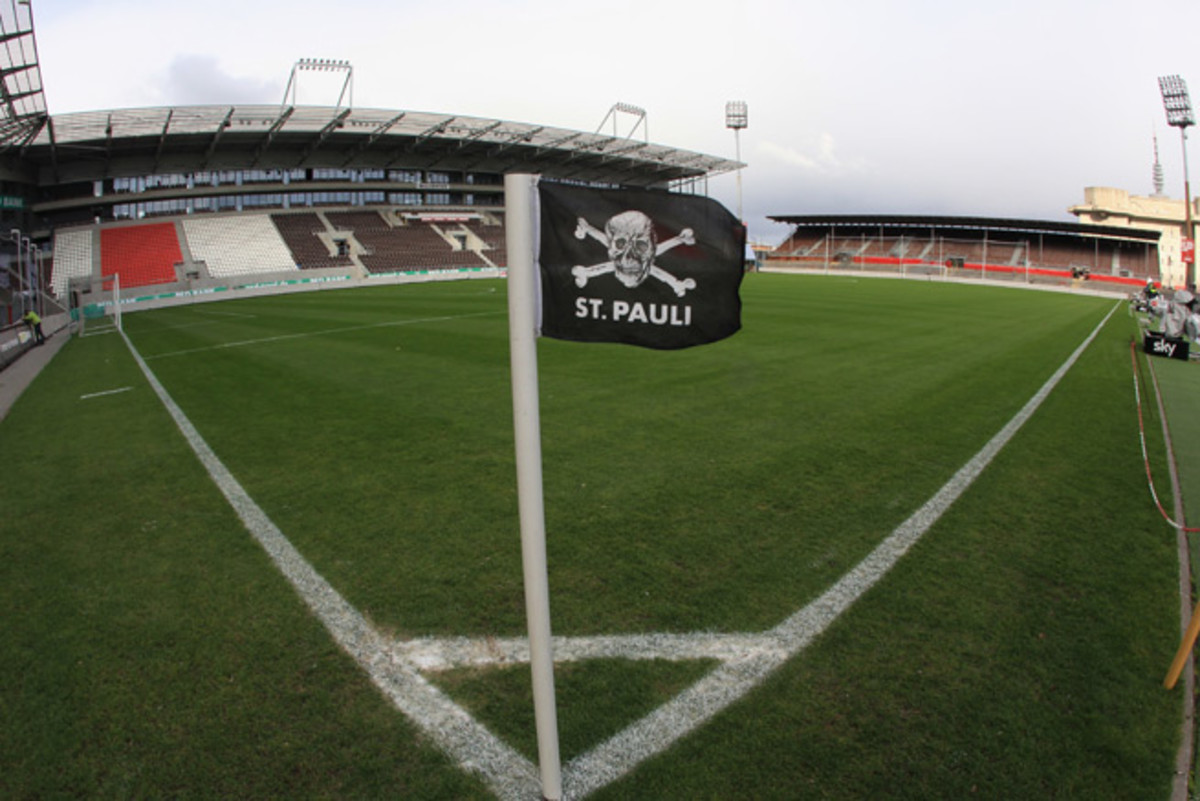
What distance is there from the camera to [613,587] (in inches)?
158

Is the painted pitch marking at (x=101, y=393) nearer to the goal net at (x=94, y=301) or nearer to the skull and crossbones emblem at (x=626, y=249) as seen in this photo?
the skull and crossbones emblem at (x=626, y=249)

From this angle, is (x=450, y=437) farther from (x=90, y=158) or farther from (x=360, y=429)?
(x=90, y=158)

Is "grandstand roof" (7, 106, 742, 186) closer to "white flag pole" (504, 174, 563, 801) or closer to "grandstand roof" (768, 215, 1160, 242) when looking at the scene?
"grandstand roof" (768, 215, 1160, 242)

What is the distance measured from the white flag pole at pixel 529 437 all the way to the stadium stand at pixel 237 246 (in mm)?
50998

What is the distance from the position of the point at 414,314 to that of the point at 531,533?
22279mm

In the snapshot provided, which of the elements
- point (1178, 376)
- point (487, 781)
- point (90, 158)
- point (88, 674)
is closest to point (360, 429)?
point (88, 674)

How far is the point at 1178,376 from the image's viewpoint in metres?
12.3

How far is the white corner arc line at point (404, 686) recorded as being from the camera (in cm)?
263

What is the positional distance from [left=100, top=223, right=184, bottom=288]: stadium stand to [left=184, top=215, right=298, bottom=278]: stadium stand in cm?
137

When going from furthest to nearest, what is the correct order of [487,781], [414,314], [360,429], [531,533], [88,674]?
[414,314], [360,429], [88,674], [487,781], [531,533]

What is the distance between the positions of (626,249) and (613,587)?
2.31 meters

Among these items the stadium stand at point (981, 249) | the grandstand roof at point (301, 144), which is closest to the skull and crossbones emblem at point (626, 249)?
the grandstand roof at point (301, 144)

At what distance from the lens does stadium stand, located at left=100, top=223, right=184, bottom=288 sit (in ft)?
142

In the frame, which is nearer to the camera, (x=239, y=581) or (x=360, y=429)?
(x=239, y=581)
